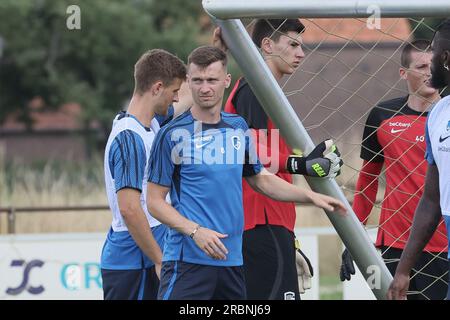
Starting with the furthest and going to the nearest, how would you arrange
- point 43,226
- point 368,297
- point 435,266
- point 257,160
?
1. point 43,226
2. point 368,297
3. point 435,266
4. point 257,160

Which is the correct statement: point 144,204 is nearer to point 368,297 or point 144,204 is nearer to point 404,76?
point 404,76

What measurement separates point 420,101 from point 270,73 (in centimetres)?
142

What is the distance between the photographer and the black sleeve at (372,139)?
6.68 m

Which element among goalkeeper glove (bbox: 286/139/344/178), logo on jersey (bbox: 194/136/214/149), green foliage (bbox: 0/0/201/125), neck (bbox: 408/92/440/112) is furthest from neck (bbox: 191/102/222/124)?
green foliage (bbox: 0/0/201/125)

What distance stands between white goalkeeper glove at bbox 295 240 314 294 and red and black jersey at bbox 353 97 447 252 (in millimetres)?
448

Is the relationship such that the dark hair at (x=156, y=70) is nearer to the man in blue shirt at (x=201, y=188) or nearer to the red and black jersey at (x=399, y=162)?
the man in blue shirt at (x=201, y=188)

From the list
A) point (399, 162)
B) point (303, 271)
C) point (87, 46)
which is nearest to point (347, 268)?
point (303, 271)

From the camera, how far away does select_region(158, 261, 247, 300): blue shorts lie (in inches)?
212

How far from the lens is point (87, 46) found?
28.5 metres

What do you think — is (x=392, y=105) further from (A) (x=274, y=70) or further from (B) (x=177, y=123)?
(B) (x=177, y=123)

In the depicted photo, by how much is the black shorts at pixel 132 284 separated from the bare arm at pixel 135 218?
0.93 feet

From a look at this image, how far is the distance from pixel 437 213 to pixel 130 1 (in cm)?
2476

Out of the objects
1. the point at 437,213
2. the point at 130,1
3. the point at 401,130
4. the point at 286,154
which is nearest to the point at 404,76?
the point at 401,130

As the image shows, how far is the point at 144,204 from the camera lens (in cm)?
606
